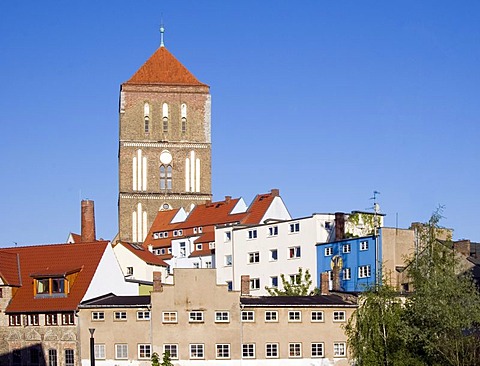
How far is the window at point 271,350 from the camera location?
242 feet

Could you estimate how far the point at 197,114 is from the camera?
134250 millimetres

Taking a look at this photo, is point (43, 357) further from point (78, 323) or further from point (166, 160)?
point (166, 160)

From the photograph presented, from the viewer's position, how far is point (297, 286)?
91000 mm

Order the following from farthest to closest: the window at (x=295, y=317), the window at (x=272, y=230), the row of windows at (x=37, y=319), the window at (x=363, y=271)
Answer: the window at (x=272, y=230), the window at (x=363, y=271), the row of windows at (x=37, y=319), the window at (x=295, y=317)

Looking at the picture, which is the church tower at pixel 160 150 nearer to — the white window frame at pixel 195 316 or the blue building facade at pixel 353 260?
the blue building facade at pixel 353 260

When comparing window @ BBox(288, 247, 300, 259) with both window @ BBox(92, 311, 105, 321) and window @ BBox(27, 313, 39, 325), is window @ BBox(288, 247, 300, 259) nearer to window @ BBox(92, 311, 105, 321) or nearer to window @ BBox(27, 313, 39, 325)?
window @ BBox(92, 311, 105, 321)

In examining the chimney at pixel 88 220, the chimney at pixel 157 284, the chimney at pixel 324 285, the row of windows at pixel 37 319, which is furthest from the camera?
the chimney at pixel 88 220

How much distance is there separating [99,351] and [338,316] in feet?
55.1

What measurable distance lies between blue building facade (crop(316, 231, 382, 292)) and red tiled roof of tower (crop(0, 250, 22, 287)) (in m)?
25.5

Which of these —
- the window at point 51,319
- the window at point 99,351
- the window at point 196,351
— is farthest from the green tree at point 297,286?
the window at point 51,319

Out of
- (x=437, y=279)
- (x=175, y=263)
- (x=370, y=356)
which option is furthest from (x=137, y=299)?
(x=175, y=263)

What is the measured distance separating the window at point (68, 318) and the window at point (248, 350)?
40.0 ft

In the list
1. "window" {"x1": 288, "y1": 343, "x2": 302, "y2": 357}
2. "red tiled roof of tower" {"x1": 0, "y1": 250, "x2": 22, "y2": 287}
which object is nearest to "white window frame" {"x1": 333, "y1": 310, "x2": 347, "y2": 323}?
"window" {"x1": 288, "y1": 343, "x2": 302, "y2": 357}

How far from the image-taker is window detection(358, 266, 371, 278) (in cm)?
8762
